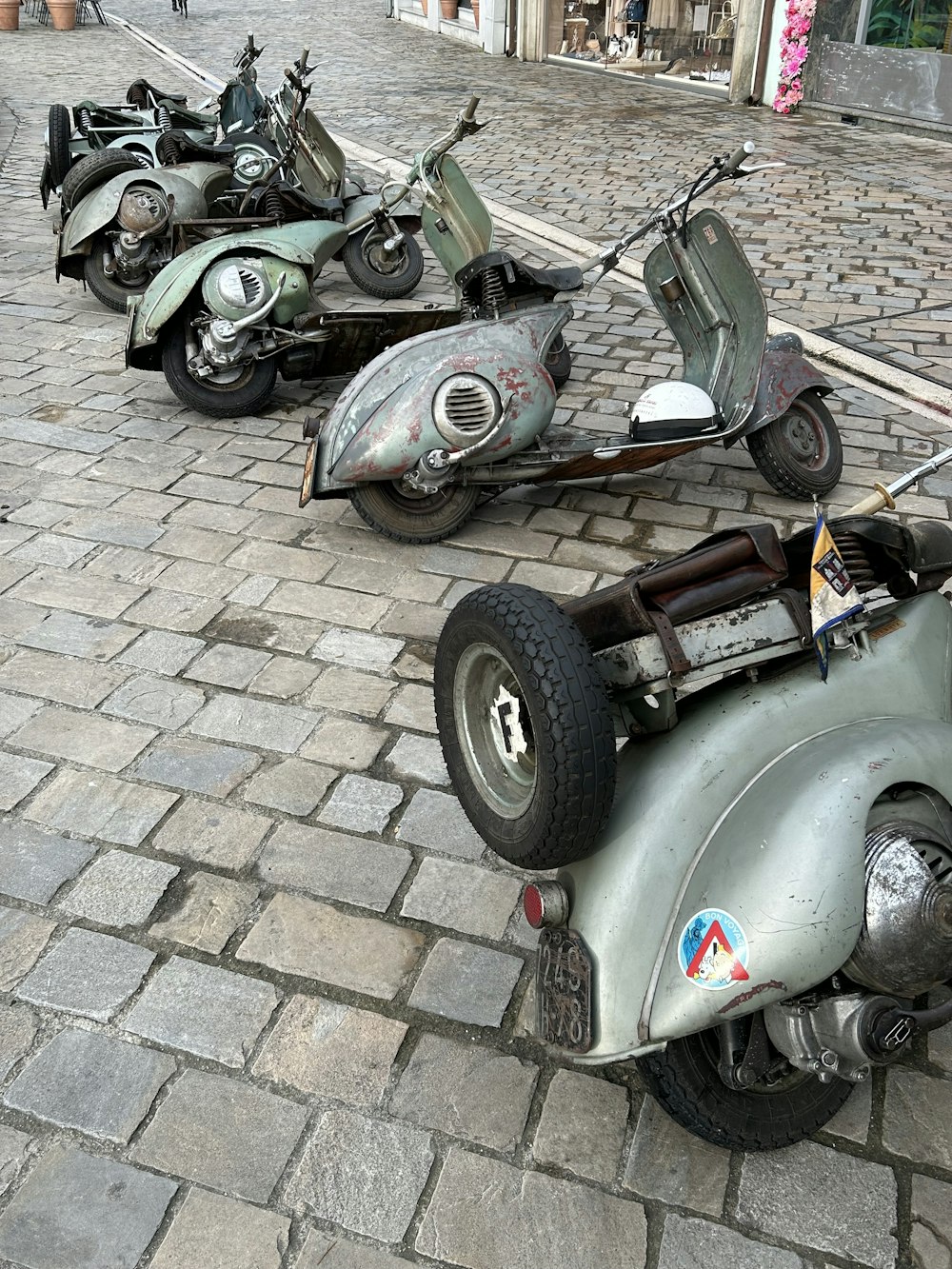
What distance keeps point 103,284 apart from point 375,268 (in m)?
1.78

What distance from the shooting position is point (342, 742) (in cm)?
351

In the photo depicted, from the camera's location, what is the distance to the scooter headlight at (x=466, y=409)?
4.36 metres

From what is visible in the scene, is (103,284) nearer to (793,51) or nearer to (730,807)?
(730,807)

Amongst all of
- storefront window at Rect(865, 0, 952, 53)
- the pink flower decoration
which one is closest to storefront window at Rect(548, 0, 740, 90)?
the pink flower decoration

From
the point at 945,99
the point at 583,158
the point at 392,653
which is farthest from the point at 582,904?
the point at 945,99

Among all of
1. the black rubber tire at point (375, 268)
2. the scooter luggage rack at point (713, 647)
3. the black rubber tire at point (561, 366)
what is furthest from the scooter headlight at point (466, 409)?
the black rubber tire at point (375, 268)

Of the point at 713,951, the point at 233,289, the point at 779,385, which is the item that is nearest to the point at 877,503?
the point at 713,951

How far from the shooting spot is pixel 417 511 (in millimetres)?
4656

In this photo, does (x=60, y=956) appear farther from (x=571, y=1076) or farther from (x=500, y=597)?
(x=500, y=597)

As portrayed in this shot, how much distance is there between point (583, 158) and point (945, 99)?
429 centimetres

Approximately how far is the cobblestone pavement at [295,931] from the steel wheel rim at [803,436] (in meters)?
0.21

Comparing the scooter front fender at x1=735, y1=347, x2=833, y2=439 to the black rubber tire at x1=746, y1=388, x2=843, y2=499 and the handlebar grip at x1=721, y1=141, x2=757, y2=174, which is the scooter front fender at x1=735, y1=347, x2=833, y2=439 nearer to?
the black rubber tire at x1=746, y1=388, x2=843, y2=499

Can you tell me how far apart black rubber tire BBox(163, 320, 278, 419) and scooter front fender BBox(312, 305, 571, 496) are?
5.00ft

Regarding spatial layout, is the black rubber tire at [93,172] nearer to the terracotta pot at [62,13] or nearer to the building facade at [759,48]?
the building facade at [759,48]
